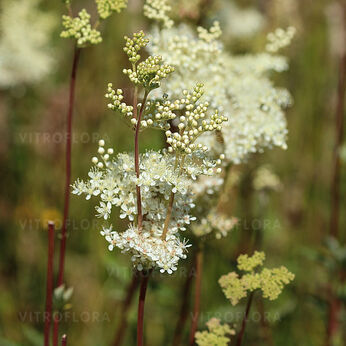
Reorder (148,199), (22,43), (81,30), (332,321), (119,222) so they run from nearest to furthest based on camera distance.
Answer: (148,199) → (81,30) → (332,321) → (119,222) → (22,43)

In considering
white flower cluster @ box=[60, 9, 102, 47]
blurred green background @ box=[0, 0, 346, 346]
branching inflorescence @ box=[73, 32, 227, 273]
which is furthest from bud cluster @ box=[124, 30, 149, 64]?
blurred green background @ box=[0, 0, 346, 346]

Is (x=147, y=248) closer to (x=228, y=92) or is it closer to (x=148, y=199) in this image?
(x=148, y=199)

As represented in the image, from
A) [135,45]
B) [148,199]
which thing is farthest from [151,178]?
[135,45]

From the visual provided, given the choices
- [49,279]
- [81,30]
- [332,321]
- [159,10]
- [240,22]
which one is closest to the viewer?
[49,279]

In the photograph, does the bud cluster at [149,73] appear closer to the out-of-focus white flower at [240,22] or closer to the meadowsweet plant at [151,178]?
the meadowsweet plant at [151,178]

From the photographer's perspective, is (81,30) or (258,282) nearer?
(258,282)

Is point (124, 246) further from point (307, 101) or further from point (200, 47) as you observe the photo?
point (307, 101)

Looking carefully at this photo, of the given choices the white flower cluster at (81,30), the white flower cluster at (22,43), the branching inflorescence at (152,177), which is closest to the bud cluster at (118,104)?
the branching inflorescence at (152,177)
